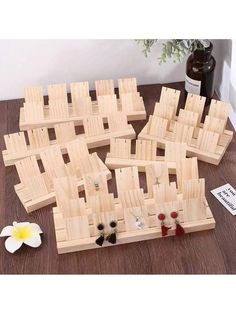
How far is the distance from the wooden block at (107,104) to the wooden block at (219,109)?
11.4 inches

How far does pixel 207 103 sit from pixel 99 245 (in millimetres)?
648

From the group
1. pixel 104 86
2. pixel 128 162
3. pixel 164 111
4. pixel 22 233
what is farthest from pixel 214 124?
pixel 22 233

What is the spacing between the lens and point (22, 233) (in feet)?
4.26

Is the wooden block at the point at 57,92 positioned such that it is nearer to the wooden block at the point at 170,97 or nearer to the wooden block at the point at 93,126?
the wooden block at the point at 93,126

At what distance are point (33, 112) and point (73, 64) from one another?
230mm

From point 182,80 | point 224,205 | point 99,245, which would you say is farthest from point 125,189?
point 182,80

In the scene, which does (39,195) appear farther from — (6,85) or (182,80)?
(182,80)

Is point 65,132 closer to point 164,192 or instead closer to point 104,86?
point 104,86

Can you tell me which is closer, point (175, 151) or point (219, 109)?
point (175, 151)

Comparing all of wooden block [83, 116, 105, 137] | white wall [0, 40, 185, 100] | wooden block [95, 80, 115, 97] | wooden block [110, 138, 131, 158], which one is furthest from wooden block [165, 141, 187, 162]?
white wall [0, 40, 185, 100]

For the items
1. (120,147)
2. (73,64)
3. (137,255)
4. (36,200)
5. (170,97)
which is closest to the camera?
(137,255)

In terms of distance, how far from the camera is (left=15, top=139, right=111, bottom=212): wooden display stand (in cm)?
138

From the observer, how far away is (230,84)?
1652 mm
